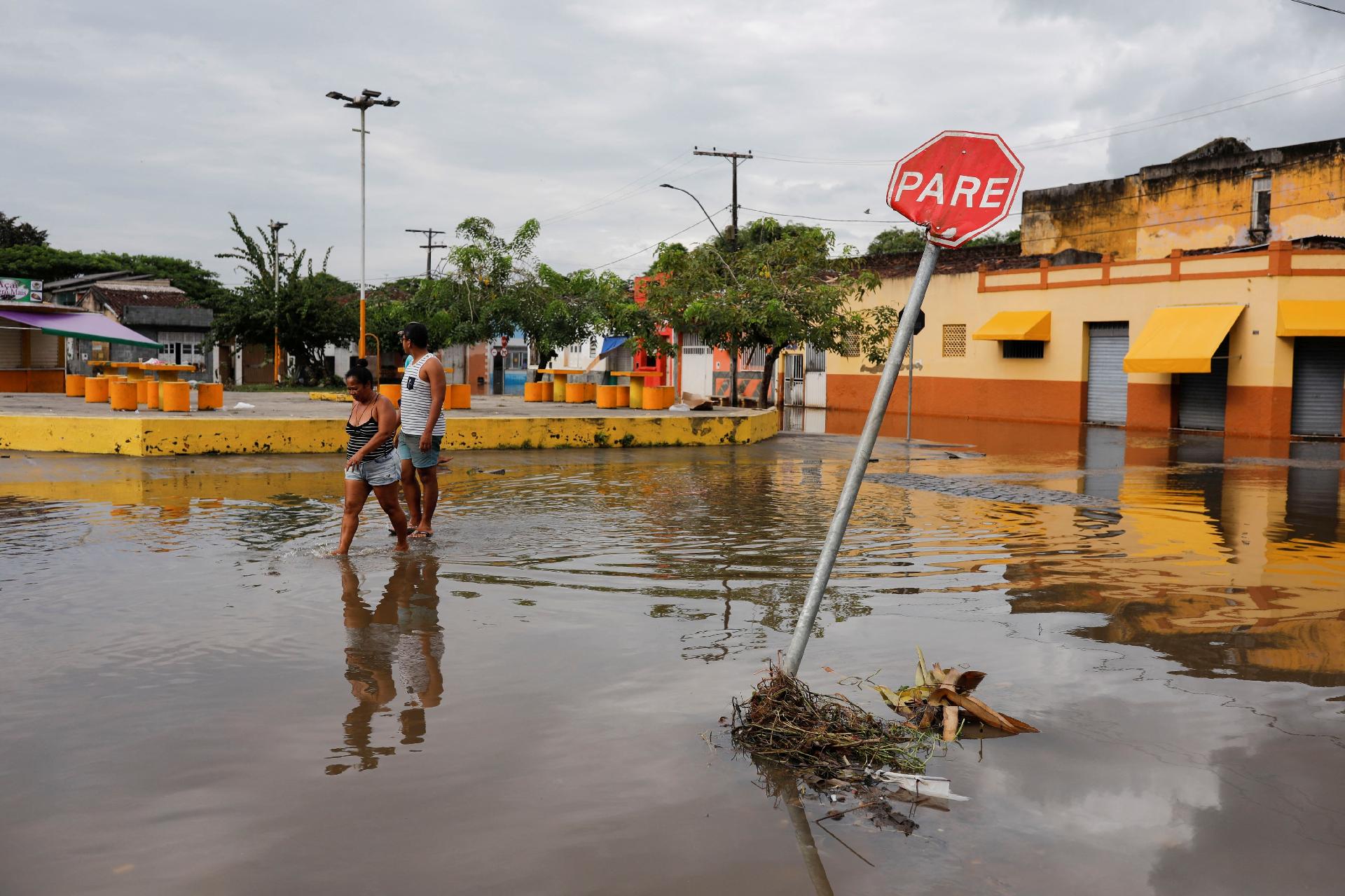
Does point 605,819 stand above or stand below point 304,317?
below

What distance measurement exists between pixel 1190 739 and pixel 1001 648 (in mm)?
1412

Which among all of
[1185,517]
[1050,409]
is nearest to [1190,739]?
[1185,517]

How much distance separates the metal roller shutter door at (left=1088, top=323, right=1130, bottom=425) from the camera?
103 ft

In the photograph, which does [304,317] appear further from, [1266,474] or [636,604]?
[636,604]

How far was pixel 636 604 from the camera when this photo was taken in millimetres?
6762

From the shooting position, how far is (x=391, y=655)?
5586 mm

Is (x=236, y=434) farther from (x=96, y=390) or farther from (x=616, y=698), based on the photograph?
(x=616, y=698)

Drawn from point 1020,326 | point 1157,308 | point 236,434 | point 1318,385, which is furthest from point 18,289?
point 1318,385

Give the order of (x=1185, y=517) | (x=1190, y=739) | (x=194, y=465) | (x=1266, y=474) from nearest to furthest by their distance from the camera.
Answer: (x=1190, y=739), (x=1185, y=517), (x=194, y=465), (x=1266, y=474)

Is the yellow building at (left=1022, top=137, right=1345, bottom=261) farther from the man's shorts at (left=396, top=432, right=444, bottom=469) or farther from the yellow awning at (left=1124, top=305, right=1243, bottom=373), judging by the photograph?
the man's shorts at (left=396, top=432, right=444, bottom=469)

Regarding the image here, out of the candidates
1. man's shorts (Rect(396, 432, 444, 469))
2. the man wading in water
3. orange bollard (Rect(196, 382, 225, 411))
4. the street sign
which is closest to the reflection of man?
the man wading in water

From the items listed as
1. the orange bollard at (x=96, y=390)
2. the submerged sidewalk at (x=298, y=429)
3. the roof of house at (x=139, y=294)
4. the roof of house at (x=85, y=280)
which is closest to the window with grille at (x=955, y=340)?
the submerged sidewalk at (x=298, y=429)

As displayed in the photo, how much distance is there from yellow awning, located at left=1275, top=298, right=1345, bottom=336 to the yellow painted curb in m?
17.5

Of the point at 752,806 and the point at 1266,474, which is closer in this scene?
the point at 752,806
